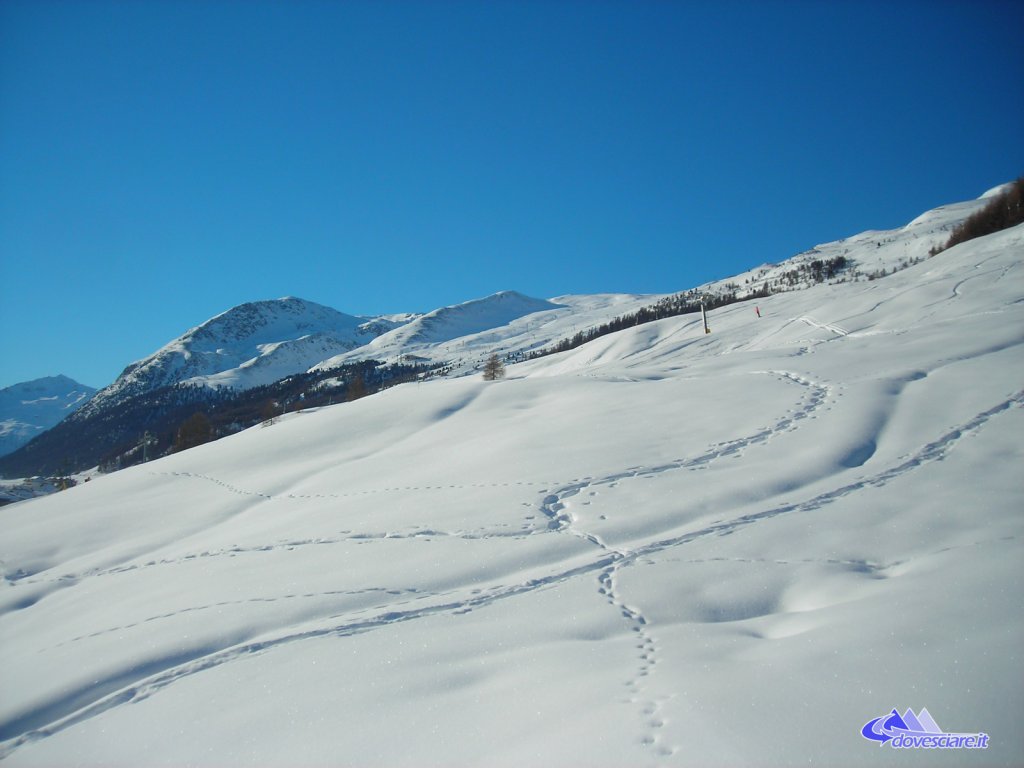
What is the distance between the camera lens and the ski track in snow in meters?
5.70

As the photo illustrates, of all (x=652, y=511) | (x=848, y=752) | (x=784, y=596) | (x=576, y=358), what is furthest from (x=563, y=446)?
(x=576, y=358)

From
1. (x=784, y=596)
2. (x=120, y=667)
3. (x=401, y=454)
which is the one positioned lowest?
(x=784, y=596)

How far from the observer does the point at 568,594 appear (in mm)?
7055

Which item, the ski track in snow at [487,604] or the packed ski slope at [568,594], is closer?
the packed ski slope at [568,594]

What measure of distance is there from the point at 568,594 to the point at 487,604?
1.02 m

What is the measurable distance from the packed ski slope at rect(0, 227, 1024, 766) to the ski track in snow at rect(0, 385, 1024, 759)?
0.04 metres

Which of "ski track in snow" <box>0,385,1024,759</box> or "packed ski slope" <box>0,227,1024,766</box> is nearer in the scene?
"packed ski slope" <box>0,227,1024,766</box>

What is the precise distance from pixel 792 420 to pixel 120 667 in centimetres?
1357

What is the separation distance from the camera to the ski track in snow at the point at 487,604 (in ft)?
18.7

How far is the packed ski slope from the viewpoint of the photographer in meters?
4.39

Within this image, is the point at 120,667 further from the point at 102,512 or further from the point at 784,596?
the point at 102,512

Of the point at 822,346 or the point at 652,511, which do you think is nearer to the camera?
the point at 652,511

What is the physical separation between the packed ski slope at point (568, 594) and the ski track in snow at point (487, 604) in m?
0.04

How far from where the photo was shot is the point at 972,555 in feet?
21.0
